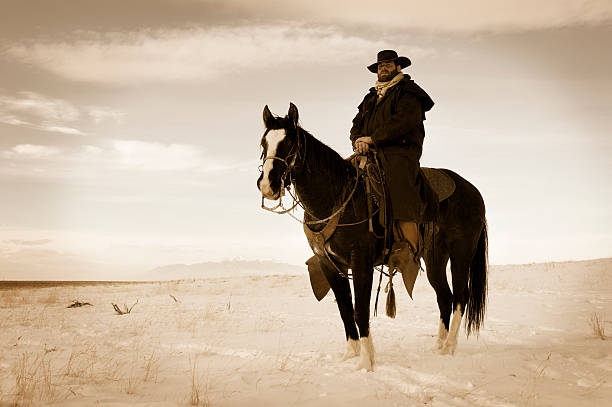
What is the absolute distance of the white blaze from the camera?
4.76 metres

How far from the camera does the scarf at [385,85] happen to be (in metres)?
6.07

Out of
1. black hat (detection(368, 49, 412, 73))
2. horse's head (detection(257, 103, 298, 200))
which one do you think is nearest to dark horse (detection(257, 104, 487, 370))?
horse's head (detection(257, 103, 298, 200))

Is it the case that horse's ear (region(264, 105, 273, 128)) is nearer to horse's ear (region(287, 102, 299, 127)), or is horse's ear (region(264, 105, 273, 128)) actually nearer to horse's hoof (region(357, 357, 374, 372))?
horse's ear (region(287, 102, 299, 127))

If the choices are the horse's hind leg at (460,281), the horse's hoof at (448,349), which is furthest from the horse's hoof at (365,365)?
the horse's hind leg at (460,281)

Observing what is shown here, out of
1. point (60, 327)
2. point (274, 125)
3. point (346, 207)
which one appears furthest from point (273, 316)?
point (274, 125)

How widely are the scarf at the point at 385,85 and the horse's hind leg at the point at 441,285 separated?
2278 mm

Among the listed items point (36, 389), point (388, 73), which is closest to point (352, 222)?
point (388, 73)

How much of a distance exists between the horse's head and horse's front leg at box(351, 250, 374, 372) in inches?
48.7

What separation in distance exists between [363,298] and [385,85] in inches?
109

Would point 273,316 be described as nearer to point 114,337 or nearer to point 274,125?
point 114,337

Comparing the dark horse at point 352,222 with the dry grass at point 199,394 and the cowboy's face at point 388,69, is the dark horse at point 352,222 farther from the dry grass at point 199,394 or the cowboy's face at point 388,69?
the dry grass at point 199,394

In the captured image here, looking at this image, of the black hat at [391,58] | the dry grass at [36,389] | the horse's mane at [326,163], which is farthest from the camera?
the black hat at [391,58]

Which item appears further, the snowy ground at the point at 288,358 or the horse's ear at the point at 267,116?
the horse's ear at the point at 267,116

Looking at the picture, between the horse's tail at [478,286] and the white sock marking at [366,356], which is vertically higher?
the horse's tail at [478,286]
